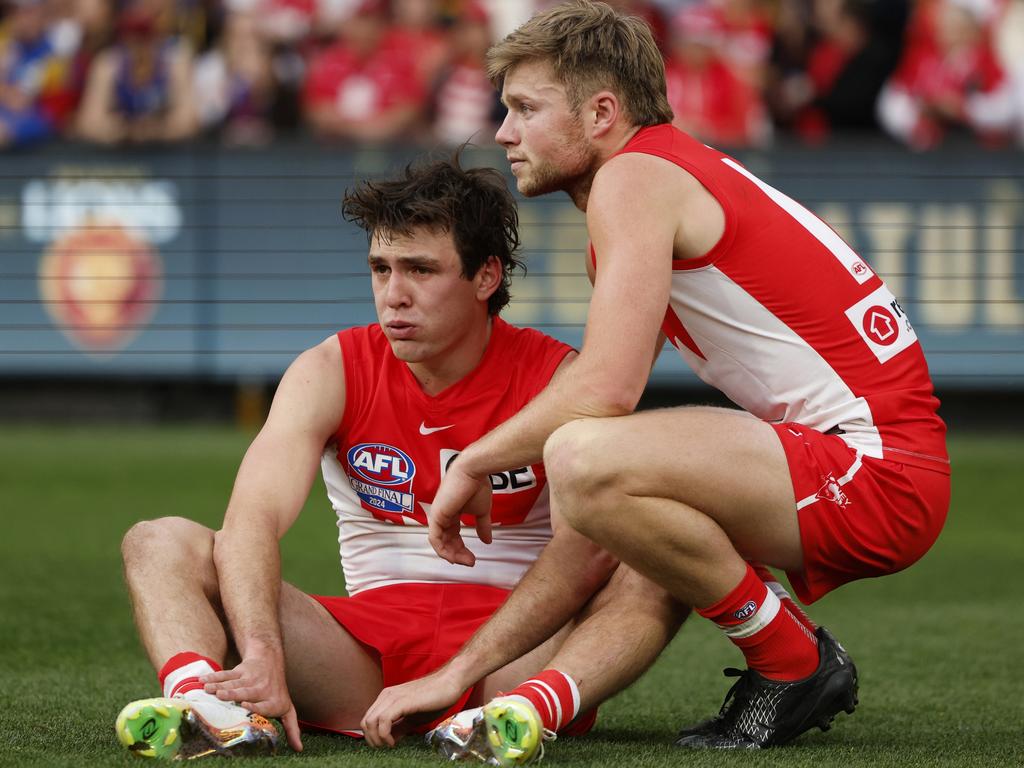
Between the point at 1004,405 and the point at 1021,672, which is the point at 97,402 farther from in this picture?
the point at 1021,672

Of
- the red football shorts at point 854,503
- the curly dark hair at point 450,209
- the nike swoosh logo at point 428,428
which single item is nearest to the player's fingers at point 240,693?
the nike swoosh logo at point 428,428

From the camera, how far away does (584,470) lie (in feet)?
10.5

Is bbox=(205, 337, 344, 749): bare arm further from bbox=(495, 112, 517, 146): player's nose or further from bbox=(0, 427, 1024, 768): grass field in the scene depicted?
bbox=(495, 112, 517, 146): player's nose

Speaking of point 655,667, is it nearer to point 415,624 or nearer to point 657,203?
point 415,624

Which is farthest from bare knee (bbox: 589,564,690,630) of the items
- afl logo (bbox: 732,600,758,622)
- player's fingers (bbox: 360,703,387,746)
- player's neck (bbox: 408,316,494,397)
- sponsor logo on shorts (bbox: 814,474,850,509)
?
player's neck (bbox: 408,316,494,397)

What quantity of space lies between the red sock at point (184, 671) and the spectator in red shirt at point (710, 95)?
25.9 ft

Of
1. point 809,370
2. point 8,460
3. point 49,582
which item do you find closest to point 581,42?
point 809,370

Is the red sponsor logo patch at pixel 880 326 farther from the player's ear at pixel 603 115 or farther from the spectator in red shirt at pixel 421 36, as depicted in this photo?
the spectator in red shirt at pixel 421 36

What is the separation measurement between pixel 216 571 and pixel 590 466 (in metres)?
0.82

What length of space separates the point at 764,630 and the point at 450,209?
1.13m

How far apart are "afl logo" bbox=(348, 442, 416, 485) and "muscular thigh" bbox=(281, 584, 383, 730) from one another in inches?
12.4

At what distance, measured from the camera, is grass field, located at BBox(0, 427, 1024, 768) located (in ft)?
11.1

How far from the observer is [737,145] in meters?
10.5

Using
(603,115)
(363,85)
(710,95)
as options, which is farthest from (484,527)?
(363,85)
